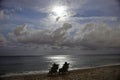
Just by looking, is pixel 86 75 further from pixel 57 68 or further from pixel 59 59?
pixel 59 59

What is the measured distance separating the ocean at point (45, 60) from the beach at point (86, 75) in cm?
9

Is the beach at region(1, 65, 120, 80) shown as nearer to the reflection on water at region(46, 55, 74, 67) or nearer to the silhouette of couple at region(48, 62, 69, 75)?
the silhouette of couple at region(48, 62, 69, 75)

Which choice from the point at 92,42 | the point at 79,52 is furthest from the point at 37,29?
the point at 92,42

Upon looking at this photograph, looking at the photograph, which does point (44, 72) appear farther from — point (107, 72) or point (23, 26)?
point (107, 72)

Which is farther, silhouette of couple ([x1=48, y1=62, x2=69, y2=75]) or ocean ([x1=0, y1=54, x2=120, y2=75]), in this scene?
silhouette of couple ([x1=48, y1=62, x2=69, y2=75])

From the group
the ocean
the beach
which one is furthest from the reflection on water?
the beach

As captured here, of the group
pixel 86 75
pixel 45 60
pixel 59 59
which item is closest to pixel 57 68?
pixel 59 59

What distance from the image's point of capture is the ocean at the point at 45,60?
2.96 m

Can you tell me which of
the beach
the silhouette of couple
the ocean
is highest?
the ocean

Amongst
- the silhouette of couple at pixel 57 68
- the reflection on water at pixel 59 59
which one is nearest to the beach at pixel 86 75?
the silhouette of couple at pixel 57 68

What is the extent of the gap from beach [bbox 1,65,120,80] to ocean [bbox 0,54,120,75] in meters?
0.09

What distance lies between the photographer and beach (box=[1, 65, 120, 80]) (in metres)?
3.12

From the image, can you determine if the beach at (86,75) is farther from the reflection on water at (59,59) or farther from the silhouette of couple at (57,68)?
the reflection on water at (59,59)

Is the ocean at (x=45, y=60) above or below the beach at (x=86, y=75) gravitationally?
above
